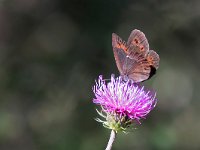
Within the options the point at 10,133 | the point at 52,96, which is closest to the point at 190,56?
the point at 52,96

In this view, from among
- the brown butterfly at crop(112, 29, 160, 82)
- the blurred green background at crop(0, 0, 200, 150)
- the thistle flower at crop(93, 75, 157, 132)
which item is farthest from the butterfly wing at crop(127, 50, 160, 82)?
the blurred green background at crop(0, 0, 200, 150)

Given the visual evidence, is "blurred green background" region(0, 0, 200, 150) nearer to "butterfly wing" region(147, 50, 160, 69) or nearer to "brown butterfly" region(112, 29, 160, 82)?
"brown butterfly" region(112, 29, 160, 82)

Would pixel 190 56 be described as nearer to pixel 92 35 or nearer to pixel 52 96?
pixel 92 35

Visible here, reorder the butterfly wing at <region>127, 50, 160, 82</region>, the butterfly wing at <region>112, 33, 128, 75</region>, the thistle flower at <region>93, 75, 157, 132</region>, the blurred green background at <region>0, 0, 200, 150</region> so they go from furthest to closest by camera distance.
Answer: the blurred green background at <region>0, 0, 200, 150</region>
the butterfly wing at <region>112, 33, 128, 75</region>
the butterfly wing at <region>127, 50, 160, 82</region>
the thistle flower at <region>93, 75, 157, 132</region>

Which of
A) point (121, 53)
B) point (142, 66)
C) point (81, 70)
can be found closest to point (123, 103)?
point (142, 66)

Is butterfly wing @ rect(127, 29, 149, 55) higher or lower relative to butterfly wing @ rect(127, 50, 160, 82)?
higher
